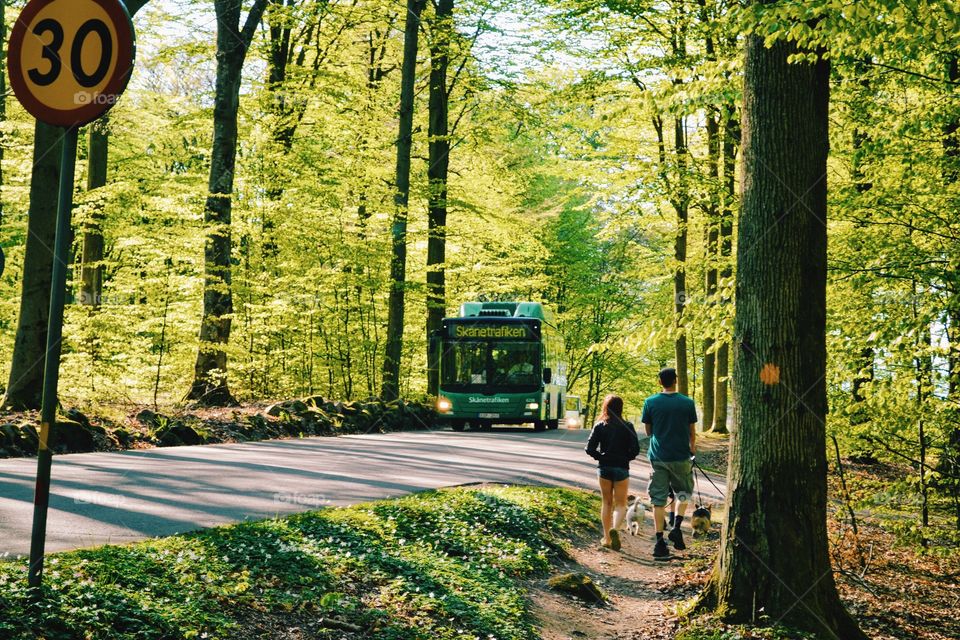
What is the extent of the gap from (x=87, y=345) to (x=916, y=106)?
1593 cm

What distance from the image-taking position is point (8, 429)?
10844 mm

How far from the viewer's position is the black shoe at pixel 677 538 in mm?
10312

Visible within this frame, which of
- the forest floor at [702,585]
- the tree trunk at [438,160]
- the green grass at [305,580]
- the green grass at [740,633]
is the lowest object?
the forest floor at [702,585]

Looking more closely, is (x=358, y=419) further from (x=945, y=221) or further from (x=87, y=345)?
(x=945, y=221)

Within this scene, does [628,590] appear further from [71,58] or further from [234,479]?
[71,58]

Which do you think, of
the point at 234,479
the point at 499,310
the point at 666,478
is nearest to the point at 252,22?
the point at 499,310

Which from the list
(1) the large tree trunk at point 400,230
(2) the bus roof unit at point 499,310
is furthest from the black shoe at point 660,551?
(2) the bus roof unit at point 499,310

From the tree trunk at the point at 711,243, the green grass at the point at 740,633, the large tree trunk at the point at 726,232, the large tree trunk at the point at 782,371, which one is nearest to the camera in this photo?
the green grass at the point at 740,633

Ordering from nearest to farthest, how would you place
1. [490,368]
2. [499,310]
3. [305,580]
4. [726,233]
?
[305,580]
[726,233]
[490,368]
[499,310]

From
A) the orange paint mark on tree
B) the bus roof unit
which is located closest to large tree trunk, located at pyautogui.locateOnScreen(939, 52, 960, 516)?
the orange paint mark on tree

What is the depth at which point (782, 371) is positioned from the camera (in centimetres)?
646

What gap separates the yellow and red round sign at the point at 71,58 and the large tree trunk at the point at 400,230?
16.7 m

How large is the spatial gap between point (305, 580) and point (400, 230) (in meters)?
16.3

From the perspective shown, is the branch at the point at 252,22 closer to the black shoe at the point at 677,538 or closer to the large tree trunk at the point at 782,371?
the black shoe at the point at 677,538
